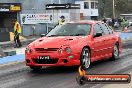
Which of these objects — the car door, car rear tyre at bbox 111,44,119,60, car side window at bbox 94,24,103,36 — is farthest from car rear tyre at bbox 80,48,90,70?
car rear tyre at bbox 111,44,119,60

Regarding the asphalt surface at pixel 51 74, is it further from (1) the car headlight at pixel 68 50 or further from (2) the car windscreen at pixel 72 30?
(2) the car windscreen at pixel 72 30

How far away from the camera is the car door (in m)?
12.0

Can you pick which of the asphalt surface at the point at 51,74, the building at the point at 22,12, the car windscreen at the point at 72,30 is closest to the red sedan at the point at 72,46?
the car windscreen at the point at 72,30

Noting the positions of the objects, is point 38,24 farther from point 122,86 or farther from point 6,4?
point 122,86

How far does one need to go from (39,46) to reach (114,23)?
5149 cm

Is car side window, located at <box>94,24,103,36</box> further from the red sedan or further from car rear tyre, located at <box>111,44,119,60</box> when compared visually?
car rear tyre, located at <box>111,44,119,60</box>

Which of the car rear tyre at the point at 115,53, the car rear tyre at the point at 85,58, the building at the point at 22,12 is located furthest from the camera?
the building at the point at 22,12

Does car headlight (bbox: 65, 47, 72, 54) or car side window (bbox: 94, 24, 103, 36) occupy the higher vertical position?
car side window (bbox: 94, 24, 103, 36)

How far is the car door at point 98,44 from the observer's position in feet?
39.4

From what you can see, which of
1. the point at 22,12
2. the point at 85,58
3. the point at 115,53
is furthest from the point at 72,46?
the point at 22,12

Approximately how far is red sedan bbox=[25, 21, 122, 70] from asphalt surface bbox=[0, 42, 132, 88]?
0.87 feet

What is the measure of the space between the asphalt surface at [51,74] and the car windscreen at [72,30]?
980mm

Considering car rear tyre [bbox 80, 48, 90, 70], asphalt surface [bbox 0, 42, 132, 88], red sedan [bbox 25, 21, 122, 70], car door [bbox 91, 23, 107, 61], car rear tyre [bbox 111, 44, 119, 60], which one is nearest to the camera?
asphalt surface [bbox 0, 42, 132, 88]

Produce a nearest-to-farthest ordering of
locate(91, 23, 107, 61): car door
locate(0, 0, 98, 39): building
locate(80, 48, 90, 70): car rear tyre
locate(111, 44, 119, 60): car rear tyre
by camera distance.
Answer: locate(80, 48, 90, 70): car rear tyre
locate(91, 23, 107, 61): car door
locate(111, 44, 119, 60): car rear tyre
locate(0, 0, 98, 39): building
